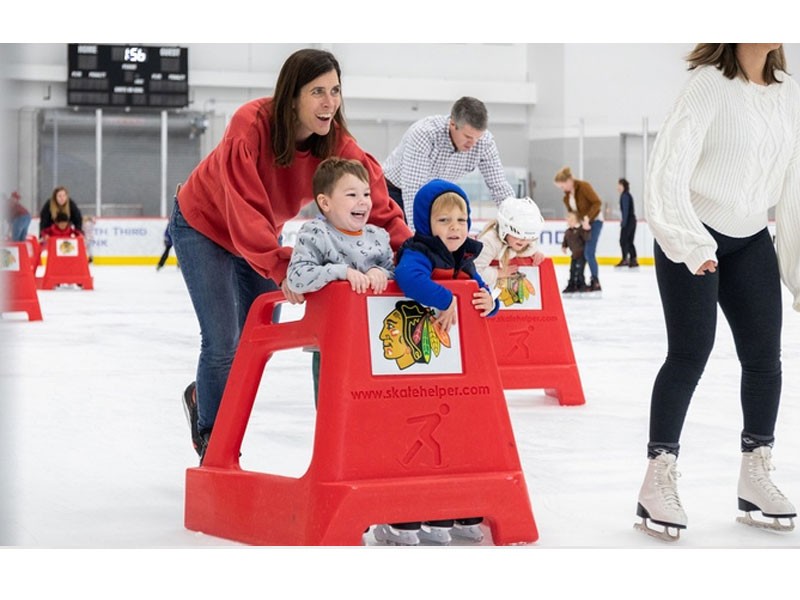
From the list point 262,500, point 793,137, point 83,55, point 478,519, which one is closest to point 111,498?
point 262,500

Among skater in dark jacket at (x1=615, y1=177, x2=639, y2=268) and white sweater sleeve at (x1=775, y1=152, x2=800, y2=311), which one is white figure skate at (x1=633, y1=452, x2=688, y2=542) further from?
skater in dark jacket at (x1=615, y1=177, x2=639, y2=268)

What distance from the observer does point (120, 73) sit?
17531mm

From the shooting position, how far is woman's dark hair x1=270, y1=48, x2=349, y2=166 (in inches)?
89.9

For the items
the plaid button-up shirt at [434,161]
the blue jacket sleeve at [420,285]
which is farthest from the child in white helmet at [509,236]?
the blue jacket sleeve at [420,285]

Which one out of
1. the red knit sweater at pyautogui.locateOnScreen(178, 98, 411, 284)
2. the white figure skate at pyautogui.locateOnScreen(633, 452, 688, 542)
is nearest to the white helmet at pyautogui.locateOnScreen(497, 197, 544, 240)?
the red knit sweater at pyautogui.locateOnScreen(178, 98, 411, 284)

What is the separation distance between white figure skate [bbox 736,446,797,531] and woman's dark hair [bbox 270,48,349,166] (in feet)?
3.28

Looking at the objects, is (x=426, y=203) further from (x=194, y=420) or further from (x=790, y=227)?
(x=194, y=420)

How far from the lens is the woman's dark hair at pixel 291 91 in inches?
89.9

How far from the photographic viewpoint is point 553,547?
6.71ft

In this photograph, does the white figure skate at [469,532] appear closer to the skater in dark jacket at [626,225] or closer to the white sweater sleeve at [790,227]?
the white sweater sleeve at [790,227]

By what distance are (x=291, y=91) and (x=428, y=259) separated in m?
0.48

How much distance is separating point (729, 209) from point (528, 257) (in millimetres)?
2017

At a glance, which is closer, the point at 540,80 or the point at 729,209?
the point at 729,209

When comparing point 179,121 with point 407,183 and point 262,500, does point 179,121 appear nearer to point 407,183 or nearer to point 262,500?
point 407,183
